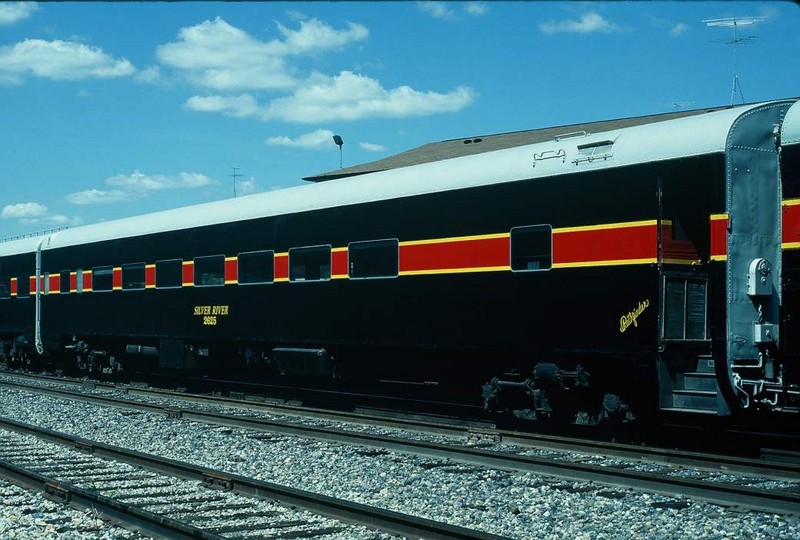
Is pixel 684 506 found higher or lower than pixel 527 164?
lower

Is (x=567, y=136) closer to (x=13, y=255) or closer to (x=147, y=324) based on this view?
(x=147, y=324)

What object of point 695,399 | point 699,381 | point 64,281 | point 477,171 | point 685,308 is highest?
point 477,171

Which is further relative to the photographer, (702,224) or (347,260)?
(347,260)

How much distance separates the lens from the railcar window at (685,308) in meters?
10.6

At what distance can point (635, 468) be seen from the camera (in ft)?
32.1

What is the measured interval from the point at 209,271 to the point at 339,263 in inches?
172

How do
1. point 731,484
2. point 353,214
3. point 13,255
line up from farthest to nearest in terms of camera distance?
point 13,255 → point 353,214 → point 731,484

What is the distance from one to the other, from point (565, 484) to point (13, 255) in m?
22.3

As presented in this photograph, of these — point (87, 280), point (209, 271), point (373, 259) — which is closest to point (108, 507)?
point (373, 259)

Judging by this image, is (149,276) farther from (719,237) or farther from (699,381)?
(719,237)

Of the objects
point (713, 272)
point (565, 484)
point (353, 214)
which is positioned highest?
point (353, 214)

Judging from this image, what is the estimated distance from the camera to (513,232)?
12117mm

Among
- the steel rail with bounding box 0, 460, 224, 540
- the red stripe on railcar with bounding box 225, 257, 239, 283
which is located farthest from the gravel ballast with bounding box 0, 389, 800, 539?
the red stripe on railcar with bounding box 225, 257, 239, 283

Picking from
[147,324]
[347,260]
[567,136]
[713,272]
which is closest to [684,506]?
[713,272]
